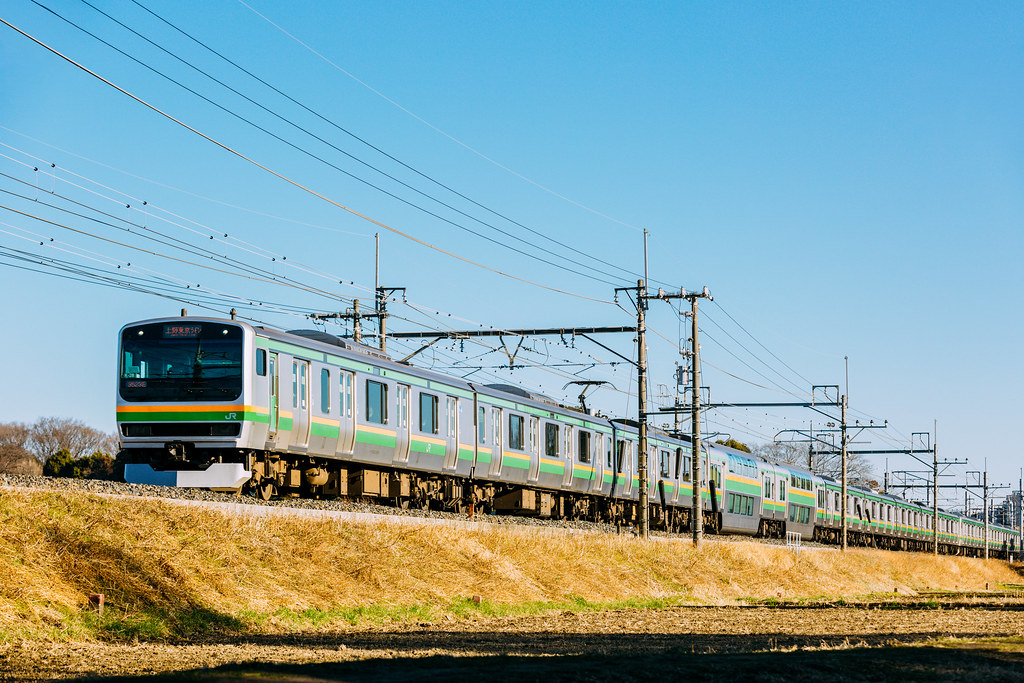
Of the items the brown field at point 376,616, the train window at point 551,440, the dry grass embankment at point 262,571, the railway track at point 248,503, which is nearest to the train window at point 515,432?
the train window at point 551,440

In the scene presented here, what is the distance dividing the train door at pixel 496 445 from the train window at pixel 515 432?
59 cm

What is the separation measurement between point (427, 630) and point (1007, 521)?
488 ft

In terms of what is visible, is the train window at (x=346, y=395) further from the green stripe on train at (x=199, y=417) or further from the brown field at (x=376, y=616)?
the brown field at (x=376, y=616)

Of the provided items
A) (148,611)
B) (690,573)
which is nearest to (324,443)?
(148,611)

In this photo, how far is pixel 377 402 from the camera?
25.0m

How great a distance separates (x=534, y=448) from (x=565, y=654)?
18.1m

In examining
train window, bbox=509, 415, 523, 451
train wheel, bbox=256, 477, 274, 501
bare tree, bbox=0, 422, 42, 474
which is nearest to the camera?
train wheel, bbox=256, 477, 274, 501

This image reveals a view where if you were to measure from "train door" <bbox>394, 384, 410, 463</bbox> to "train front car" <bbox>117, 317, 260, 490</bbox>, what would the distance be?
4.80 meters

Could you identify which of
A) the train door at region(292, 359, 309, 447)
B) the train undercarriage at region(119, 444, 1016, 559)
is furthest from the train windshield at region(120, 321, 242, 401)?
the train door at region(292, 359, 309, 447)

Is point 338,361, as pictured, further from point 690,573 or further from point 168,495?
point 690,573

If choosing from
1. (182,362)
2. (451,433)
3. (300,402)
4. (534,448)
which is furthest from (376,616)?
(534,448)

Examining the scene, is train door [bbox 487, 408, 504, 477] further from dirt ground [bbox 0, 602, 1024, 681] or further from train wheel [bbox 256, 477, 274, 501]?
dirt ground [bbox 0, 602, 1024, 681]

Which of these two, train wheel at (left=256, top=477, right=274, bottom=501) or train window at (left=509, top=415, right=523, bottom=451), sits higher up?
train window at (left=509, top=415, right=523, bottom=451)

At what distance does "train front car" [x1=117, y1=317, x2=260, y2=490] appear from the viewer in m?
21.0
